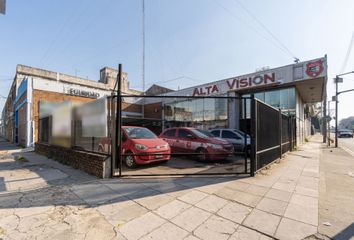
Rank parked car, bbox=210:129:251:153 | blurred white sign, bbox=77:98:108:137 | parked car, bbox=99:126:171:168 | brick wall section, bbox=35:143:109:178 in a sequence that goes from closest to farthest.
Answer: brick wall section, bbox=35:143:109:178 → blurred white sign, bbox=77:98:108:137 → parked car, bbox=99:126:171:168 → parked car, bbox=210:129:251:153

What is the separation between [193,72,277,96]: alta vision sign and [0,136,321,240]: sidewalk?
10.4 m

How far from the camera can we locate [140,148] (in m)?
6.81

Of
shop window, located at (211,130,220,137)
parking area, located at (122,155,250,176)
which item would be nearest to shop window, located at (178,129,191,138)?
parking area, located at (122,155,250,176)

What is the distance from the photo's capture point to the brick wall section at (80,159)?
5.68 meters

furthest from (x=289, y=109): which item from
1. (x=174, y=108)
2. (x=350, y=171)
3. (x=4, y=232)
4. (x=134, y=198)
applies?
(x=4, y=232)

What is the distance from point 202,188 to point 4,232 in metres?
3.77

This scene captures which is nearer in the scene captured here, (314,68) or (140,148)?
(140,148)

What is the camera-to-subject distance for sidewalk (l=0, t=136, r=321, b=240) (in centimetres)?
289

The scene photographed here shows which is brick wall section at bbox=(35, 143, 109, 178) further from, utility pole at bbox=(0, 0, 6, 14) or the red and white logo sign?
the red and white logo sign

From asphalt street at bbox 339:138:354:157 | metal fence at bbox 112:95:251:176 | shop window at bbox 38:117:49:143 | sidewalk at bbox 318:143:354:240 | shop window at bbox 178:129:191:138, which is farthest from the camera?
asphalt street at bbox 339:138:354:157

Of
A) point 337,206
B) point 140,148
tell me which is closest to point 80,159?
point 140,148

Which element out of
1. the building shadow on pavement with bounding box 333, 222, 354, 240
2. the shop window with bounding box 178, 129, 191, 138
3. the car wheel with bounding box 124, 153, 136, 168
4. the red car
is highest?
the shop window with bounding box 178, 129, 191, 138

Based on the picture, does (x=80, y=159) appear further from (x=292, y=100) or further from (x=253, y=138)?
(x=292, y=100)

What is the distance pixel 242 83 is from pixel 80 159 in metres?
13.3
